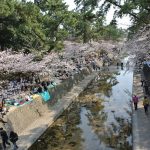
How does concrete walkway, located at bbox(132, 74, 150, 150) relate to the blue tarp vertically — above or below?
below

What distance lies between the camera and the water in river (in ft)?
87.8

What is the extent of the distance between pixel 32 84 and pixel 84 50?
1471 inches

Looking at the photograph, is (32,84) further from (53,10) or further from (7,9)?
(53,10)

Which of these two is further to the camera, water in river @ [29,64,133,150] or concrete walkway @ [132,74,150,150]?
water in river @ [29,64,133,150]

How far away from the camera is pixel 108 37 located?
12562 cm

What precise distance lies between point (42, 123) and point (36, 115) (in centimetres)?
222

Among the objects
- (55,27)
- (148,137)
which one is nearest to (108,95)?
(55,27)

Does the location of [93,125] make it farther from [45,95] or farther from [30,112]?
[45,95]

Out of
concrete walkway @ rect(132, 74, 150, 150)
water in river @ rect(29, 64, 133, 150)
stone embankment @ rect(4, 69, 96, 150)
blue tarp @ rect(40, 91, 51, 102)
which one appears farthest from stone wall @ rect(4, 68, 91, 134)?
concrete walkway @ rect(132, 74, 150, 150)

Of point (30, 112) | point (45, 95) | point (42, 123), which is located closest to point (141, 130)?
point (42, 123)

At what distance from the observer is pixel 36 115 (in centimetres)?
3466

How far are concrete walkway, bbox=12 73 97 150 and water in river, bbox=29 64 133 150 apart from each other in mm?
416

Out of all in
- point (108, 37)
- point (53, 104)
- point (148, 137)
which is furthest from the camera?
point (108, 37)

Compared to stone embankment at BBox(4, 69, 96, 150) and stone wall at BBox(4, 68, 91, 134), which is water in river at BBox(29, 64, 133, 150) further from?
stone wall at BBox(4, 68, 91, 134)
